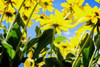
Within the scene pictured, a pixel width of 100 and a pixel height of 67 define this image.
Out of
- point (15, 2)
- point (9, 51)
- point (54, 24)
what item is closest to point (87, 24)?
point (54, 24)

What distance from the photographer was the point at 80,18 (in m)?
0.73

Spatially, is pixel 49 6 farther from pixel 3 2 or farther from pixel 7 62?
pixel 7 62

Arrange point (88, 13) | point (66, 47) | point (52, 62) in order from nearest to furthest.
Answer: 1. point (88, 13)
2. point (52, 62)
3. point (66, 47)

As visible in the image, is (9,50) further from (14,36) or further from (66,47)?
(66,47)

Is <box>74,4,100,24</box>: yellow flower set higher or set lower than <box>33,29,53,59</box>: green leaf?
higher

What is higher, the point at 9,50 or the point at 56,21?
the point at 56,21

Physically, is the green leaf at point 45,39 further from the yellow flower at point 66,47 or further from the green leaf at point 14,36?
the yellow flower at point 66,47

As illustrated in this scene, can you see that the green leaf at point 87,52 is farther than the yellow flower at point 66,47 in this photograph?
No

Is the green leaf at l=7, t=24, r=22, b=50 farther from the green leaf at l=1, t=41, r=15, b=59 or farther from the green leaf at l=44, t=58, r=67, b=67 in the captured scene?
the green leaf at l=44, t=58, r=67, b=67

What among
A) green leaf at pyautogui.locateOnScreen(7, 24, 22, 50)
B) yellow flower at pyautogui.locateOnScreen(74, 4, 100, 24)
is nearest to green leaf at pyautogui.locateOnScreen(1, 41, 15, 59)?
green leaf at pyautogui.locateOnScreen(7, 24, 22, 50)

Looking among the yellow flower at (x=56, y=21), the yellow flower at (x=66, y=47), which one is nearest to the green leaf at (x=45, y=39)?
the yellow flower at (x=56, y=21)

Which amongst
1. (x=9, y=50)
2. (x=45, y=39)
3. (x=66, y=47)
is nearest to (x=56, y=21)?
(x=45, y=39)

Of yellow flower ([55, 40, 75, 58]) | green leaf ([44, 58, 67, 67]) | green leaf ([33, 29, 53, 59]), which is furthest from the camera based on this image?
yellow flower ([55, 40, 75, 58])

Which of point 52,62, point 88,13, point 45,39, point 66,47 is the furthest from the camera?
point 66,47
